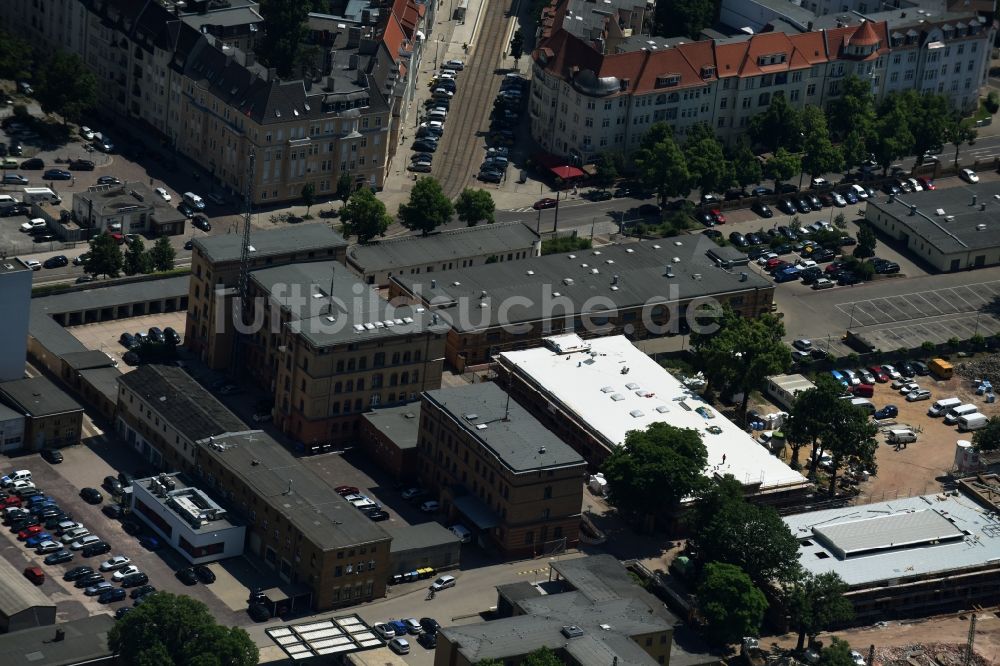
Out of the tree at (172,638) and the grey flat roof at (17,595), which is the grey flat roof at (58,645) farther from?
the tree at (172,638)

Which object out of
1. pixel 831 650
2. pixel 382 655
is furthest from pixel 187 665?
pixel 831 650

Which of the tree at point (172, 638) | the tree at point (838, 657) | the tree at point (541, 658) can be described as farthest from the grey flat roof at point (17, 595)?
the tree at point (838, 657)

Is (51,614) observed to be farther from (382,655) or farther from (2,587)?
(382,655)

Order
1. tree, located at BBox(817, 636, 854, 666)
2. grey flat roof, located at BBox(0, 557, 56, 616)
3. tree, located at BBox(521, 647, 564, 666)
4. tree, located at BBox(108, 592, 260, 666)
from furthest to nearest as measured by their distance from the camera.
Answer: tree, located at BBox(817, 636, 854, 666)
grey flat roof, located at BBox(0, 557, 56, 616)
tree, located at BBox(521, 647, 564, 666)
tree, located at BBox(108, 592, 260, 666)

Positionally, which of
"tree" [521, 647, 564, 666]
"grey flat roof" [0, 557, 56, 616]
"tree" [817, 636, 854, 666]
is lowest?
"tree" [817, 636, 854, 666]

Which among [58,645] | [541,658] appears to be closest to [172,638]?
[58,645]

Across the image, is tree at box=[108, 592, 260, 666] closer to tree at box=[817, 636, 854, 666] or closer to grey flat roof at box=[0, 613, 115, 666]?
grey flat roof at box=[0, 613, 115, 666]

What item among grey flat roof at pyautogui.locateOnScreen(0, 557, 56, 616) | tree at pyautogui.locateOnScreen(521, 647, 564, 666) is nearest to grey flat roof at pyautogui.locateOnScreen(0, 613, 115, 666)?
grey flat roof at pyautogui.locateOnScreen(0, 557, 56, 616)
